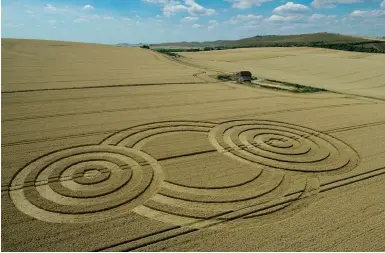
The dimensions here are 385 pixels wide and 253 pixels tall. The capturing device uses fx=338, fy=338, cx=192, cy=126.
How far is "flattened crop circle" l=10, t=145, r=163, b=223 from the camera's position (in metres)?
12.9

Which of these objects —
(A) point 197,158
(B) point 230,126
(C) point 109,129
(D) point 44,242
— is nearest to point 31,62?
(C) point 109,129

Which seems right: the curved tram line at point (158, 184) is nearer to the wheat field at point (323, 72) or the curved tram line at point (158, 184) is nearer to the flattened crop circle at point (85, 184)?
the flattened crop circle at point (85, 184)

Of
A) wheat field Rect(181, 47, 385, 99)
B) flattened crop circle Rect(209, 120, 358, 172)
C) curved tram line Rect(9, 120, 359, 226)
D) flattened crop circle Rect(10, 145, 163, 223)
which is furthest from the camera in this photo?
wheat field Rect(181, 47, 385, 99)

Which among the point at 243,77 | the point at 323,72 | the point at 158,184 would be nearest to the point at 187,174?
the point at 158,184

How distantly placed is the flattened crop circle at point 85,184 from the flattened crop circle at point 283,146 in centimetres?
537

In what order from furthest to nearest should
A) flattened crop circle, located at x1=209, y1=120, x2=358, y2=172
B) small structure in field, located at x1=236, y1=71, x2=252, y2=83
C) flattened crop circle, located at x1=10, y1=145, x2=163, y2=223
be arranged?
small structure in field, located at x1=236, y1=71, x2=252, y2=83 < flattened crop circle, located at x1=209, y1=120, x2=358, y2=172 < flattened crop circle, located at x1=10, y1=145, x2=163, y2=223

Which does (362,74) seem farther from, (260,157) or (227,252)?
(227,252)

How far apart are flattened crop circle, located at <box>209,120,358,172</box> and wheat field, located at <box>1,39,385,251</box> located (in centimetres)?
7

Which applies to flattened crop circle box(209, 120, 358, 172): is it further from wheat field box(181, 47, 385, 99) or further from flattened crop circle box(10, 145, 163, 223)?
wheat field box(181, 47, 385, 99)

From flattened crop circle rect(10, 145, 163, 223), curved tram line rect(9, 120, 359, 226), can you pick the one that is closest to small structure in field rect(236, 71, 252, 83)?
curved tram line rect(9, 120, 359, 226)

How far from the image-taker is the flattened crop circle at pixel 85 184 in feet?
42.2

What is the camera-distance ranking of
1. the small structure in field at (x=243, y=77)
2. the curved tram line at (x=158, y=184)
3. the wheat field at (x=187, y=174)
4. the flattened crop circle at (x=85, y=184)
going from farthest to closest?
the small structure in field at (x=243, y=77)
the curved tram line at (x=158, y=184)
the flattened crop circle at (x=85, y=184)
the wheat field at (x=187, y=174)

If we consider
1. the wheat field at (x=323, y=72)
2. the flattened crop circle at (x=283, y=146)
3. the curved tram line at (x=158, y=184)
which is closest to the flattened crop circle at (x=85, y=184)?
the curved tram line at (x=158, y=184)

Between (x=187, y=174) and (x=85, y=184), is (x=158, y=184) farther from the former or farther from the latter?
(x=85, y=184)
